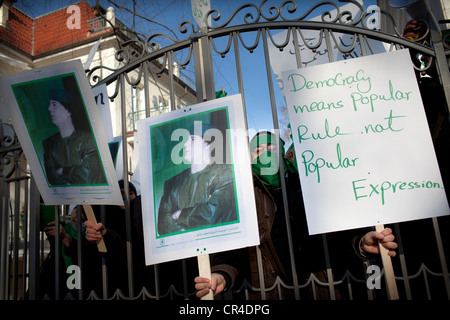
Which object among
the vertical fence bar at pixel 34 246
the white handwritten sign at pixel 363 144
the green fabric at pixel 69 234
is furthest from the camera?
the green fabric at pixel 69 234

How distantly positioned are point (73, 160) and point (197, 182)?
0.82 metres

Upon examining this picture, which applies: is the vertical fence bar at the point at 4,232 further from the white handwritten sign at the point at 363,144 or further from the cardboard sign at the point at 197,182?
the white handwritten sign at the point at 363,144

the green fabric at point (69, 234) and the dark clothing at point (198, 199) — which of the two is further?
the green fabric at point (69, 234)

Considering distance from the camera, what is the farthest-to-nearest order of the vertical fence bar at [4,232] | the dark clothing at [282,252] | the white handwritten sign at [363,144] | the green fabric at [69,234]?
the vertical fence bar at [4,232]
the green fabric at [69,234]
the dark clothing at [282,252]
the white handwritten sign at [363,144]

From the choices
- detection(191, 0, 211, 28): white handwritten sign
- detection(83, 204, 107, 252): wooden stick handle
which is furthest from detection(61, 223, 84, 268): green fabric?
detection(191, 0, 211, 28): white handwritten sign

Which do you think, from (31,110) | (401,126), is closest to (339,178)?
(401,126)

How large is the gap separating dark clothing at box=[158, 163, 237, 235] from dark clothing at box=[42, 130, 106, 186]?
0.48 metres

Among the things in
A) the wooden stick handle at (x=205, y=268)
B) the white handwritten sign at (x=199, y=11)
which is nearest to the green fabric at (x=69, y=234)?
the wooden stick handle at (x=205, y=268)

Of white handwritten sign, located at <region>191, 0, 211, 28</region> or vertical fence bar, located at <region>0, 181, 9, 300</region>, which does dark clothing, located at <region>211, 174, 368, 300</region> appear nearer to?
white handwritten sign, located at <region>191, 0, 211, 28</region>

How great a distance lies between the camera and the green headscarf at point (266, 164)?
2416mm

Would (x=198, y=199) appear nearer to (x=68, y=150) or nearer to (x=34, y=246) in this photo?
(x=68, y=150)

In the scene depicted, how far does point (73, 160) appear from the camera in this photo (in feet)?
7.09

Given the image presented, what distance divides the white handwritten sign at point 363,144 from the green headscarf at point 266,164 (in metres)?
0.47
